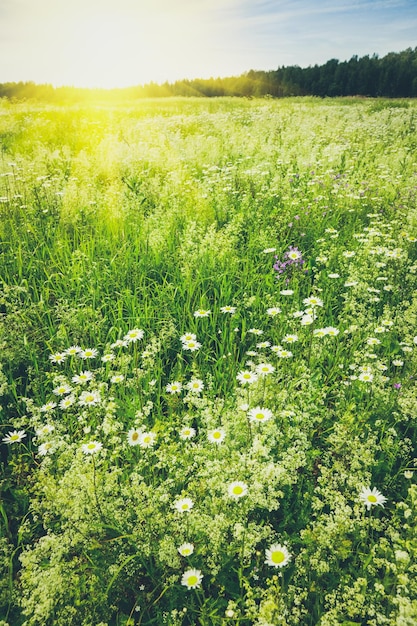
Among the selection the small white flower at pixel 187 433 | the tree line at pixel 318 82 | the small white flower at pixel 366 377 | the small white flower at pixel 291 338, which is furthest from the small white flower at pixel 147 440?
the tree line at pixel 318 82

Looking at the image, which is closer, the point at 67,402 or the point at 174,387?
Answer: the point at 67,402

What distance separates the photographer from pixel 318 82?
52875 mm

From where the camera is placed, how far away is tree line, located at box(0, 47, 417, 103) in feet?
151

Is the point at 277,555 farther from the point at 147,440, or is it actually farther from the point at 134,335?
the point at 134,335

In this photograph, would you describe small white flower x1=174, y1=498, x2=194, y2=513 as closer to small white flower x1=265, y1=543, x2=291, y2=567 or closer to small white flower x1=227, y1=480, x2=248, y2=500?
small white flower x1=227, y1=480, x2=248, y2=500

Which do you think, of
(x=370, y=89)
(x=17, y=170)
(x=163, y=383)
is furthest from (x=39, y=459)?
(x=370, y=89)

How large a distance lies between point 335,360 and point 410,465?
0.78m

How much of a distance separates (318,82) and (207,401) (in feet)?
203

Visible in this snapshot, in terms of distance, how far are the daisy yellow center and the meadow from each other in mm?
14

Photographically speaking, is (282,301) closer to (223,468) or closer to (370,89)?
(223,468)

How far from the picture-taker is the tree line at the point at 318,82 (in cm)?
4591

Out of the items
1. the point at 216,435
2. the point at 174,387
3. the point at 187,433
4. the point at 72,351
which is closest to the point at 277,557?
the point at 216,435

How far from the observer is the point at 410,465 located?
2088mm

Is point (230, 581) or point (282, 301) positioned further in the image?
point (282, 301)
